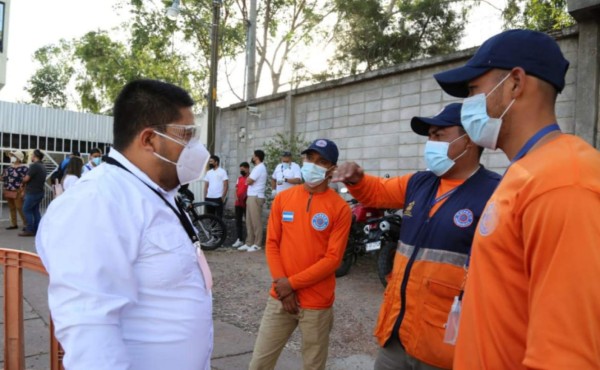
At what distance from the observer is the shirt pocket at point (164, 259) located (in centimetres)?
155

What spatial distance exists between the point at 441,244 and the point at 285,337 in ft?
4.31

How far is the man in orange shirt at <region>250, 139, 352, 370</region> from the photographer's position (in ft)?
9.91

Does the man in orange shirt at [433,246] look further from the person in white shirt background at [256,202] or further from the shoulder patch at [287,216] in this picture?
the person in white shirt background at [256,202]

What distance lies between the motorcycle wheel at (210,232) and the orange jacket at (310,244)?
6007 millimetres

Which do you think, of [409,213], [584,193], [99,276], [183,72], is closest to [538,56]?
[584,193]

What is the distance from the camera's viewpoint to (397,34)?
1547cm

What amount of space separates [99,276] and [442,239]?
1.53 meters

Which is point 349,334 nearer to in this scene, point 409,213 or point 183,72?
point 409,213

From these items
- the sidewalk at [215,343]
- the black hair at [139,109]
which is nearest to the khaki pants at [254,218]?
the sidewalk at [215,343]

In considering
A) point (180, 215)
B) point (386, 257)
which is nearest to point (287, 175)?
point (386, 257)

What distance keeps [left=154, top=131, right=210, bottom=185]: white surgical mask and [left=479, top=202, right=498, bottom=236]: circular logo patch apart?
3.63 ft

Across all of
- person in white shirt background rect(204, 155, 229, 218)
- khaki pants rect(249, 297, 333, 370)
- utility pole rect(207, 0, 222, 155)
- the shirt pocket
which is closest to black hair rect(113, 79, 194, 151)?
the shirt pocket

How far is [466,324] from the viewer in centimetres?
140

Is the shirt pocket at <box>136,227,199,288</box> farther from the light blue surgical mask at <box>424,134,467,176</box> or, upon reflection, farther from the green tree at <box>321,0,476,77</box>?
the green tree at <box>321,0,476,77</box>
